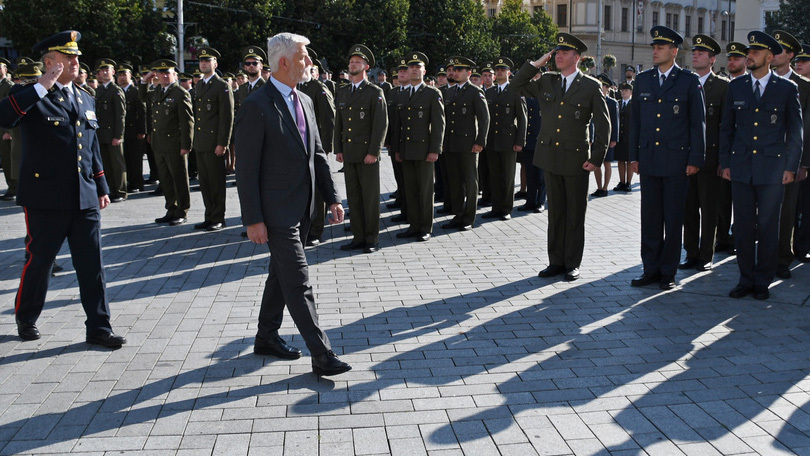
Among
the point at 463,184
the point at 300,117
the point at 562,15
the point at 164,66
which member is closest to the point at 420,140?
the point at 463,184

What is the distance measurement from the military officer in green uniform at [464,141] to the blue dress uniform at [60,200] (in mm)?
5984

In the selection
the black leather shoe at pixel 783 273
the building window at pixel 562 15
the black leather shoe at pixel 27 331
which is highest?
the building window at pixel 562 15

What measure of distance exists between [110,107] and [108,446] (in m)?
10.2

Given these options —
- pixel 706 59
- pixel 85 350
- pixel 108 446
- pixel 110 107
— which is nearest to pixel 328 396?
pixel 108 446

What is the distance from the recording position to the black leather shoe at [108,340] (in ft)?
18.4

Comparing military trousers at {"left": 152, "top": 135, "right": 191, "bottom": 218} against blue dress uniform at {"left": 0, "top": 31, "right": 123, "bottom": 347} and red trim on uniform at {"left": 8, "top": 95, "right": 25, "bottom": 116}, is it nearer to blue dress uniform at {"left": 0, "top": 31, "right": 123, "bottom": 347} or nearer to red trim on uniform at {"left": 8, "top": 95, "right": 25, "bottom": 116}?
blue dress uniform at {"left": 0, "top": 31, "right": 123, "bottom": 347}

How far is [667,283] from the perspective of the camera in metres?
7.49

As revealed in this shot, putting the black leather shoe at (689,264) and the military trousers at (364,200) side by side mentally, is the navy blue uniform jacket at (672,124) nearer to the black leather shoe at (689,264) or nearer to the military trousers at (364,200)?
the black leather shoe at (689,264)

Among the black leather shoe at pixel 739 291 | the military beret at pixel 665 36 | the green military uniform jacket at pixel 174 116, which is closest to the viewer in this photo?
the black leather shoe at pixel 739 291

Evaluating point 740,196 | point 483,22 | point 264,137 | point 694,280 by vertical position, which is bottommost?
point 694,280

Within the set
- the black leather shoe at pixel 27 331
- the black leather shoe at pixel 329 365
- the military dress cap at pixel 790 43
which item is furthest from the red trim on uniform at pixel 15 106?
the military dress cap at pixel 790 43

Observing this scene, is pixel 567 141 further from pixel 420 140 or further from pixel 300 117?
pixel 300 117

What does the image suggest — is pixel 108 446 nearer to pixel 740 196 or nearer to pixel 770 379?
pixel 770 379

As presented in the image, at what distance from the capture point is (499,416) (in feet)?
14.5
